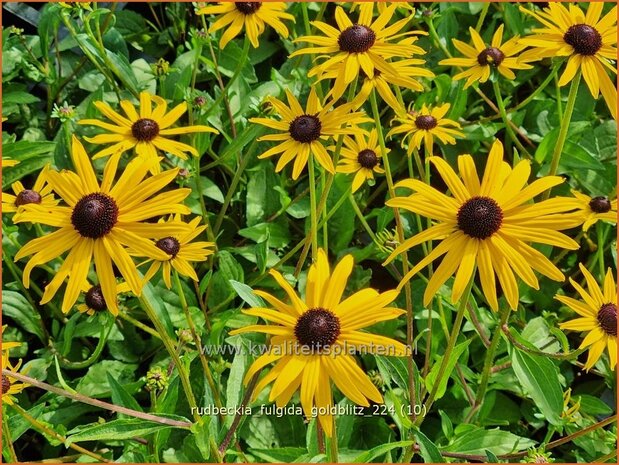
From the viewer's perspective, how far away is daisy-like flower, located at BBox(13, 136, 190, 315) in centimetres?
92

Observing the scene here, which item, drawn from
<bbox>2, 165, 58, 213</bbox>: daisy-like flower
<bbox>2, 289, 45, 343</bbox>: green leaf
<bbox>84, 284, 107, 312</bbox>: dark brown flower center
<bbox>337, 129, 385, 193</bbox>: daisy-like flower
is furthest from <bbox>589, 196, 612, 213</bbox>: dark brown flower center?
<bbox>2, 289, 45, 343</bbox>: green leaf

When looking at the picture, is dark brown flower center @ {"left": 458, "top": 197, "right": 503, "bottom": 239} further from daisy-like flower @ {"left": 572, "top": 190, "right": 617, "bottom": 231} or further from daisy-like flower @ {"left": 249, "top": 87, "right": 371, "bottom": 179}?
daisy-like flower @ {"left": 572, "top": 190, "right": 617, "bottom": 231}

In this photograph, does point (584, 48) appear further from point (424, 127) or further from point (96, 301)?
point (96, 301)

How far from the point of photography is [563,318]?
5.32 ft

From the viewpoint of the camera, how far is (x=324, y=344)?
90 centimetres

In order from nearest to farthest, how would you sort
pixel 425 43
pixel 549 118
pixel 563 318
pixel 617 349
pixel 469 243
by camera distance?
pixel 469 243 < pixel 617 349 < pixel 563 318 < pixel 549 118 < pixel 425 43

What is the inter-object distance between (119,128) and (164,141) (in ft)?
0.37

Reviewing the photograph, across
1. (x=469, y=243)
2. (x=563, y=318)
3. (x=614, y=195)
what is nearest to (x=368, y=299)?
(x=469, y=243)

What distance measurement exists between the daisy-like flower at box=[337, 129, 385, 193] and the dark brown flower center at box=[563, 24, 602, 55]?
0.43 meters

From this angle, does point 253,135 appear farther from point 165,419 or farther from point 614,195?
point 614,195

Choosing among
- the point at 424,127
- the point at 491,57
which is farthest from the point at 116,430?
the point at 491,57

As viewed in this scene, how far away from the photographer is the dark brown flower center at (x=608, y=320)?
121 centimetres

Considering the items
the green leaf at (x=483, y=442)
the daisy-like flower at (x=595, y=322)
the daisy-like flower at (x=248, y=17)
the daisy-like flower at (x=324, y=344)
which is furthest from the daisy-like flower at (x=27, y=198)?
the daisy-like flower at (x=595, y=322)

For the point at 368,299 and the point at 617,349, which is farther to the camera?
the point at 617,349
